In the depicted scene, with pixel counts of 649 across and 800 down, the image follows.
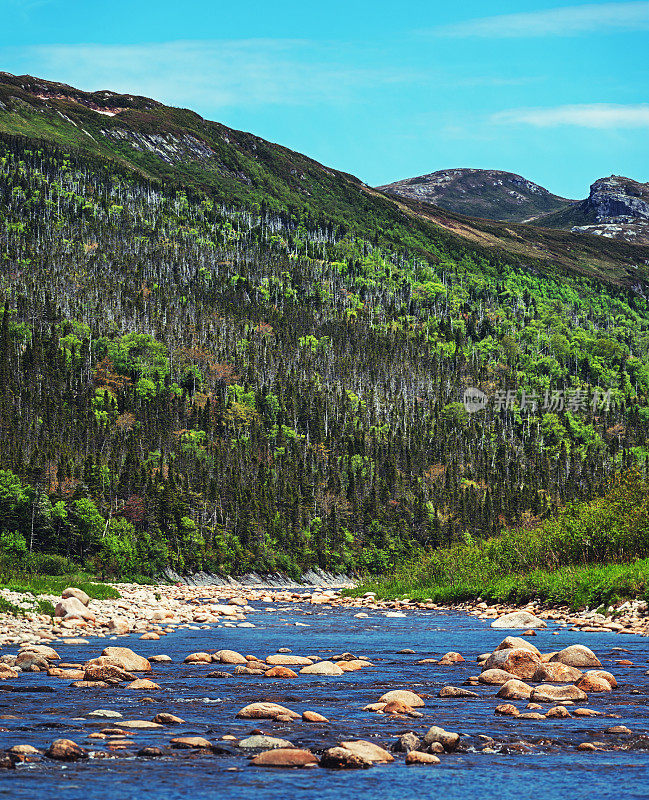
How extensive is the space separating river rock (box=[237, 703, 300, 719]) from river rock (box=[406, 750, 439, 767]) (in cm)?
389

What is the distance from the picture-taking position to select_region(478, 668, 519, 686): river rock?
20358 mm

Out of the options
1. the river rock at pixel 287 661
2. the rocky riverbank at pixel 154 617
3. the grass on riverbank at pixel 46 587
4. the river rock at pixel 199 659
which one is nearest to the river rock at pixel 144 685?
the river rock at pixel 287 661

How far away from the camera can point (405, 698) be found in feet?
55.9

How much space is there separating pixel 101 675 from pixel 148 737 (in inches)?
290

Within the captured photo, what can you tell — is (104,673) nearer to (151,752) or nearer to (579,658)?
(151,752)

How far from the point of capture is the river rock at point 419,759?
39.8 feet

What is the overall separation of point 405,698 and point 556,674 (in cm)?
504

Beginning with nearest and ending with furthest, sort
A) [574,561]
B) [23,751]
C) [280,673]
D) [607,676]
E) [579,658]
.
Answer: [23,751]
[607,676]
[579,658]
[280,673]
[574,561]

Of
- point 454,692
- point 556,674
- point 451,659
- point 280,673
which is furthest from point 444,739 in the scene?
point 451,659

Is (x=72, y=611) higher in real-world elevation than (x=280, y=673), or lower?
lower

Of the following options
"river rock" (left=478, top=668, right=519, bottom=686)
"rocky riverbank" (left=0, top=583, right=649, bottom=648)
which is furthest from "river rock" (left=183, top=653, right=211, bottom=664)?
"river rock" (left=478, top=668, right=519, bottom=686)

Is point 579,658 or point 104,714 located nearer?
point 104,714

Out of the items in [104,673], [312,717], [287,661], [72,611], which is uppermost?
[312,717]

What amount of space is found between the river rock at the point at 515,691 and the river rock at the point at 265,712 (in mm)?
5062
